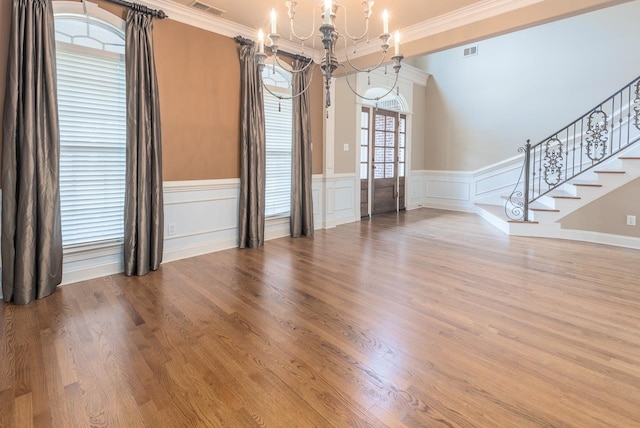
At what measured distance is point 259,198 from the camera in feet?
15.2

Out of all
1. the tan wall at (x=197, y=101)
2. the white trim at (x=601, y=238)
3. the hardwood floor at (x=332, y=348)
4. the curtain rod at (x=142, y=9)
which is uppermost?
the curtain rod at (x=142, y=9)

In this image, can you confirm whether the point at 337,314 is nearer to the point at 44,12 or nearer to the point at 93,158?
the point at 93,158

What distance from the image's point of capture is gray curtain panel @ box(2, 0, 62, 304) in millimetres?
2762

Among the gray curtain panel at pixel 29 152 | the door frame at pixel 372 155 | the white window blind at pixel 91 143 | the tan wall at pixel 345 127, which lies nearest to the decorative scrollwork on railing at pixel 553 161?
the door frame at pixel 372 155

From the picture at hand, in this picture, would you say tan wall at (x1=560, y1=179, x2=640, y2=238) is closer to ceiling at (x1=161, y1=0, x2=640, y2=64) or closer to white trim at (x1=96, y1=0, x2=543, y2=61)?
ceiling at (x1=161, y1=0, x2=640, y2=64)

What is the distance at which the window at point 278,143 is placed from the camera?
4.89 metres

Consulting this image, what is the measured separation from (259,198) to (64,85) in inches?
90.7

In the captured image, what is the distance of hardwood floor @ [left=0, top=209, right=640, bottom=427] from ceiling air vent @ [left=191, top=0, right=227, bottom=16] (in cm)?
280

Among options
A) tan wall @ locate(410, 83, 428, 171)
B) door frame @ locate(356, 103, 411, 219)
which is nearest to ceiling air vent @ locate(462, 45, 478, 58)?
tan wall @ locate(410, 83, 428, 171)

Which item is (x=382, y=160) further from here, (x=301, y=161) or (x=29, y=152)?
(x=29, y=152)

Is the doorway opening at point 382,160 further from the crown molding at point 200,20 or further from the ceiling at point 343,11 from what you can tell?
the crown molding at point 200,20

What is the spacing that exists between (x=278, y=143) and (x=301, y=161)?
42 centimetres

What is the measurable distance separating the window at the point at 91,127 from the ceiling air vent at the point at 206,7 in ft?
2.69

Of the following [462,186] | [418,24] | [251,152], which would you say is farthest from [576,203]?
[251,152]
